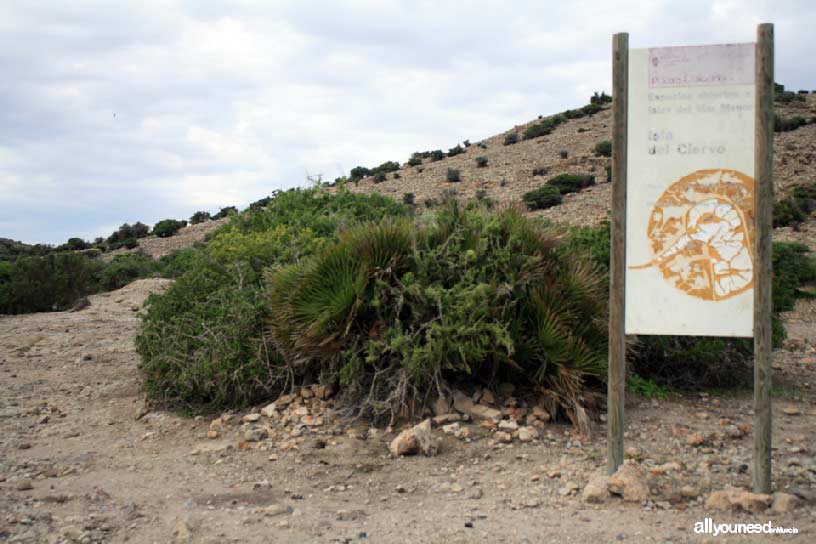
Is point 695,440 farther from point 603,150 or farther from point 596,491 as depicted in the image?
point 603,150

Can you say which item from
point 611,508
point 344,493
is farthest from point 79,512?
point 611,508

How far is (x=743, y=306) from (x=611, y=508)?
158 centimetres

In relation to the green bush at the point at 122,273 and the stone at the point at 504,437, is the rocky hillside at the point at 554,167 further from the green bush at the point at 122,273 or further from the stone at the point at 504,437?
the stone at the point at 504,437

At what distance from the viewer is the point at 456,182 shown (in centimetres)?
3597

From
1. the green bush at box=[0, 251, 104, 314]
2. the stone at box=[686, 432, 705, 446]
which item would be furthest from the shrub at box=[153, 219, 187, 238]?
the stone at box=[686, 432, 705, 446]

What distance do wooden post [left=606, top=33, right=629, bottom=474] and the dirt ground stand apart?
459 mm

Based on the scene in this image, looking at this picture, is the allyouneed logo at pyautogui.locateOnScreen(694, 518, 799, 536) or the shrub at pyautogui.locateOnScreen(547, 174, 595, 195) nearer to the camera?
the allyouneed logo at pyautogui.locateOnScreen(694, 518, 799, 536)

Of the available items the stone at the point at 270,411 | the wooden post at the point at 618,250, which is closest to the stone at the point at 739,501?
the wooden post at the point at 618,250

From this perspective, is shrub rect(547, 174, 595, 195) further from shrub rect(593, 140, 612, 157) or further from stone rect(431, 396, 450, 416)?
stone rect(431, 396, 450, 416)

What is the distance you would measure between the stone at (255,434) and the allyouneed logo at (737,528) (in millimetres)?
3790

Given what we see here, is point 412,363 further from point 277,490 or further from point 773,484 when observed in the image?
point 773,484

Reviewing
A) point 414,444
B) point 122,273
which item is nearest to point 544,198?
point 122,273

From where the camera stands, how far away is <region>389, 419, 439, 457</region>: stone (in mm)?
5988

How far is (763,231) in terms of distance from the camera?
4789 mm
